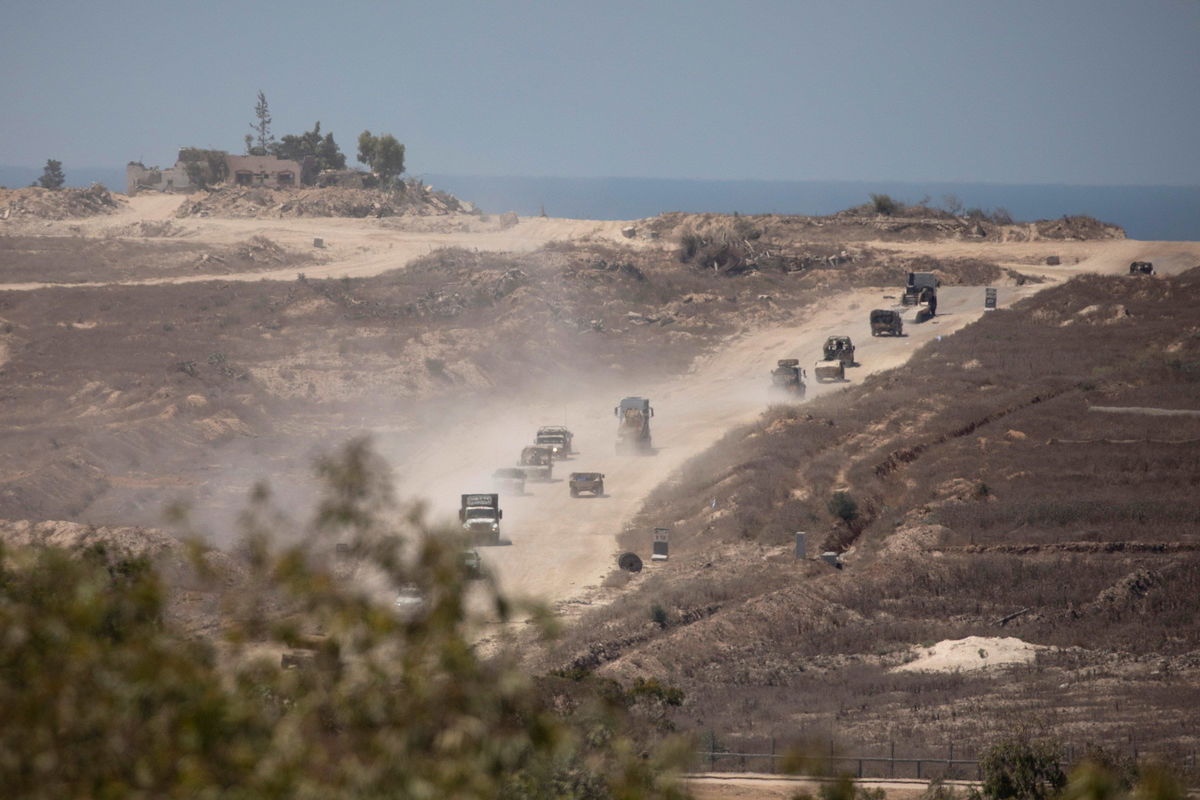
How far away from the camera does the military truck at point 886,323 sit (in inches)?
2717

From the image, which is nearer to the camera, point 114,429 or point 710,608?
point 710,608

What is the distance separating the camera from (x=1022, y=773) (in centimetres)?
1622

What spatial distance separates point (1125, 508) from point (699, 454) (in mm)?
17818

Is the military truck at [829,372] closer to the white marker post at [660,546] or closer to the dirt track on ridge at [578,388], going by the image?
the dirt track on ridge at [578,388]

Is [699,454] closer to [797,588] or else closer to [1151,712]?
[797,588]

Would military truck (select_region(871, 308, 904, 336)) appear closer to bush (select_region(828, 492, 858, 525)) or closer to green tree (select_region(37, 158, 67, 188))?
bush (select_region(828, 492, 858, 525))

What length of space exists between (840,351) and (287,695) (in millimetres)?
57454

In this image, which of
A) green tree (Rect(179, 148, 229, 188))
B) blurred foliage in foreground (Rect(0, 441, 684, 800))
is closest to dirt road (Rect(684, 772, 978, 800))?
blurred foliage in foreground (Rect(0, 441, 684, 800))

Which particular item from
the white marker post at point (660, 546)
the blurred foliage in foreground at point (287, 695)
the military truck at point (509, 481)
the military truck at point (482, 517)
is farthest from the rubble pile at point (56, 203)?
the blurred foliage in foreground at point (287, 695)

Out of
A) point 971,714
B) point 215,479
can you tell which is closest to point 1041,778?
point 971,714

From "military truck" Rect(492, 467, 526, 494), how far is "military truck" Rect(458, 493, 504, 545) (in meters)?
6.23

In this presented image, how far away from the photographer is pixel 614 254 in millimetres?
91312

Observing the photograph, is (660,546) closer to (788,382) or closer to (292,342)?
(788,382)

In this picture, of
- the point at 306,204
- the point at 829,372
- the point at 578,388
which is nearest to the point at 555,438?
the point at 578,388
